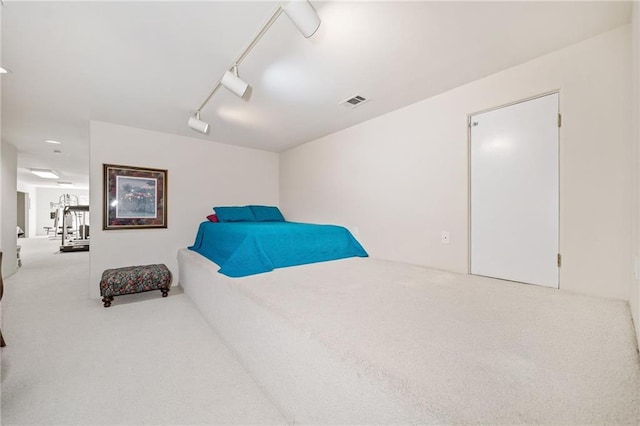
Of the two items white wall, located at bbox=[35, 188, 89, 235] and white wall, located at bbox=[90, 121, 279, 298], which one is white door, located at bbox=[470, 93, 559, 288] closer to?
white wall, located at bbox=[90, 121, 279, 298]

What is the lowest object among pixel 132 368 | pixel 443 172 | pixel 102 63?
pixel 132 368

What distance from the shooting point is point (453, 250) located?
228cm

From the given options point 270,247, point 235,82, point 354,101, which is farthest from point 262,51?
point 270,247

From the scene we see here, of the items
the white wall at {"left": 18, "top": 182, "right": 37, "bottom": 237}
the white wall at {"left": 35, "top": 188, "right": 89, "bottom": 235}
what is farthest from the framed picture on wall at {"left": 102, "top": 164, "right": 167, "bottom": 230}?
the white wall at {"left": 35, "top": 188, "right": 89, "bottom": 235}

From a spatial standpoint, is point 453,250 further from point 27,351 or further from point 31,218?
point 31,218

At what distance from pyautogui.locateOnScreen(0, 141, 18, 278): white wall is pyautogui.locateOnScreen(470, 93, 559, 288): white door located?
20.6 ft

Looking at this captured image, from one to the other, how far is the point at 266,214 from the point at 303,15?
10.8ft

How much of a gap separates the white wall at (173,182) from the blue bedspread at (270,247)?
687mm

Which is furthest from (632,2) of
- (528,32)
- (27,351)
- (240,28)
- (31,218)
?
(31,218)

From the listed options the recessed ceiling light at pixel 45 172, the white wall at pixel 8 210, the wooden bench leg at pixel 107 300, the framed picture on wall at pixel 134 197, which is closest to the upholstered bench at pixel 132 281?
A: the wooden bench leg at pixel 107 300

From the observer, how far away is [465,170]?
2.20 meters

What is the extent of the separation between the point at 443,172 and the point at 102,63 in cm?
296

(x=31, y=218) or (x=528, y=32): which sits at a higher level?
(x=528, y=32)

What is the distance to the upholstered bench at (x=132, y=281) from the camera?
8.86 feet
